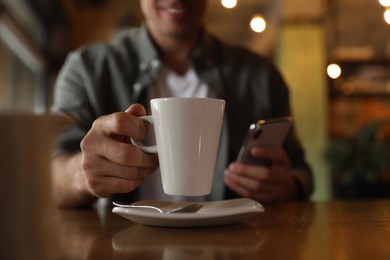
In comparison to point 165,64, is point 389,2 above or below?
above

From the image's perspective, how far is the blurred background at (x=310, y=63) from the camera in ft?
9.68

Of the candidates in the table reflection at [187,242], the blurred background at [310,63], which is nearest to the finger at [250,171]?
the table reflection at [187,242]

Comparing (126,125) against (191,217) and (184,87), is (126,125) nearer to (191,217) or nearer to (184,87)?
(191,217)

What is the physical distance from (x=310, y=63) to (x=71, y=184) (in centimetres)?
326

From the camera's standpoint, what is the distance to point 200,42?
1.18m

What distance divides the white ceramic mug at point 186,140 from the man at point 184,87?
279 mm

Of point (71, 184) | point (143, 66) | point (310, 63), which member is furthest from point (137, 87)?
point (310, 63)

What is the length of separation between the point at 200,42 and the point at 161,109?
682mm

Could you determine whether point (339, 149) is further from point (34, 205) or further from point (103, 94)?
point (34, 205)

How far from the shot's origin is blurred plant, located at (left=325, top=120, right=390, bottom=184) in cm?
282

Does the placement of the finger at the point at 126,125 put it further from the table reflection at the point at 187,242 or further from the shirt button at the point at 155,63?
the shirt button at the point at 155,63

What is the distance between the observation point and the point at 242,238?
1.58 feet

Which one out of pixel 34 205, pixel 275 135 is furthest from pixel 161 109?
pixel 275 135

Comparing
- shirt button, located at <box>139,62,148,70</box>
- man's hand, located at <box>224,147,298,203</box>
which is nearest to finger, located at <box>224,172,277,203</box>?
man's hand, located at <box>224,147,298,203</box>
